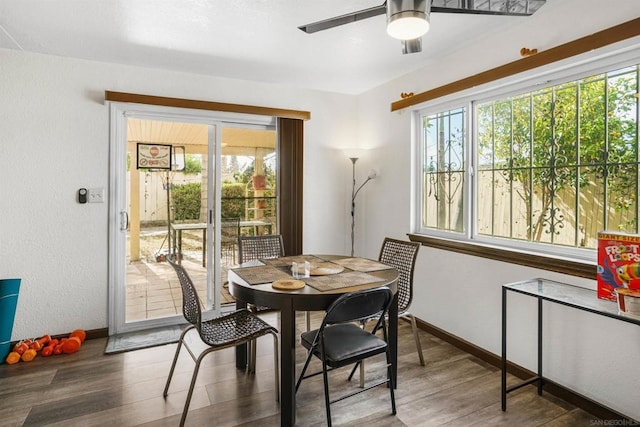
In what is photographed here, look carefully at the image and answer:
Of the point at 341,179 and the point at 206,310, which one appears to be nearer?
the point at 206,310

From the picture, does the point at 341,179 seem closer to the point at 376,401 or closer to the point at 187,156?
the point at 187,156

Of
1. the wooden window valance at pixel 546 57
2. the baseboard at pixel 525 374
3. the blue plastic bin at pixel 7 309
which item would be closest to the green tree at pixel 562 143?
the wooden window valance at pixel 546 57

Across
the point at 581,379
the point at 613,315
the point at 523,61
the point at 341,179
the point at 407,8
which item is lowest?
the point at 581,379

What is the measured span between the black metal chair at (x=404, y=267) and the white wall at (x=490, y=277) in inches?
21.0

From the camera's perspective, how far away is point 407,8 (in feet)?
4.99

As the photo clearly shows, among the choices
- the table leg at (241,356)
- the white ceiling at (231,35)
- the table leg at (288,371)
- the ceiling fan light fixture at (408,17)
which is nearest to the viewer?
the ceiling fan light fixture at (408,17)

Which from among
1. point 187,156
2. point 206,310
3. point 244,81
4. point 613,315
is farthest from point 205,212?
point 613,315

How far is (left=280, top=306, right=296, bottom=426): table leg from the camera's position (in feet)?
6.19

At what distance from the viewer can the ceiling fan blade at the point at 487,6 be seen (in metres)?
1.66

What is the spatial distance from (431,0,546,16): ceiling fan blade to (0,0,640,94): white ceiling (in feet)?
2.00

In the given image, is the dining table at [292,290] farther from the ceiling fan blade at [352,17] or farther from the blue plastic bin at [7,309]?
the blue plastic bin at [7,309]

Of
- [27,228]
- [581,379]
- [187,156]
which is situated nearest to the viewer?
[581,379]

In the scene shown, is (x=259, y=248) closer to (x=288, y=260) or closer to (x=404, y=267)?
(x=288, y=260)

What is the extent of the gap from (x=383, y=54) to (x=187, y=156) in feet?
6.79
